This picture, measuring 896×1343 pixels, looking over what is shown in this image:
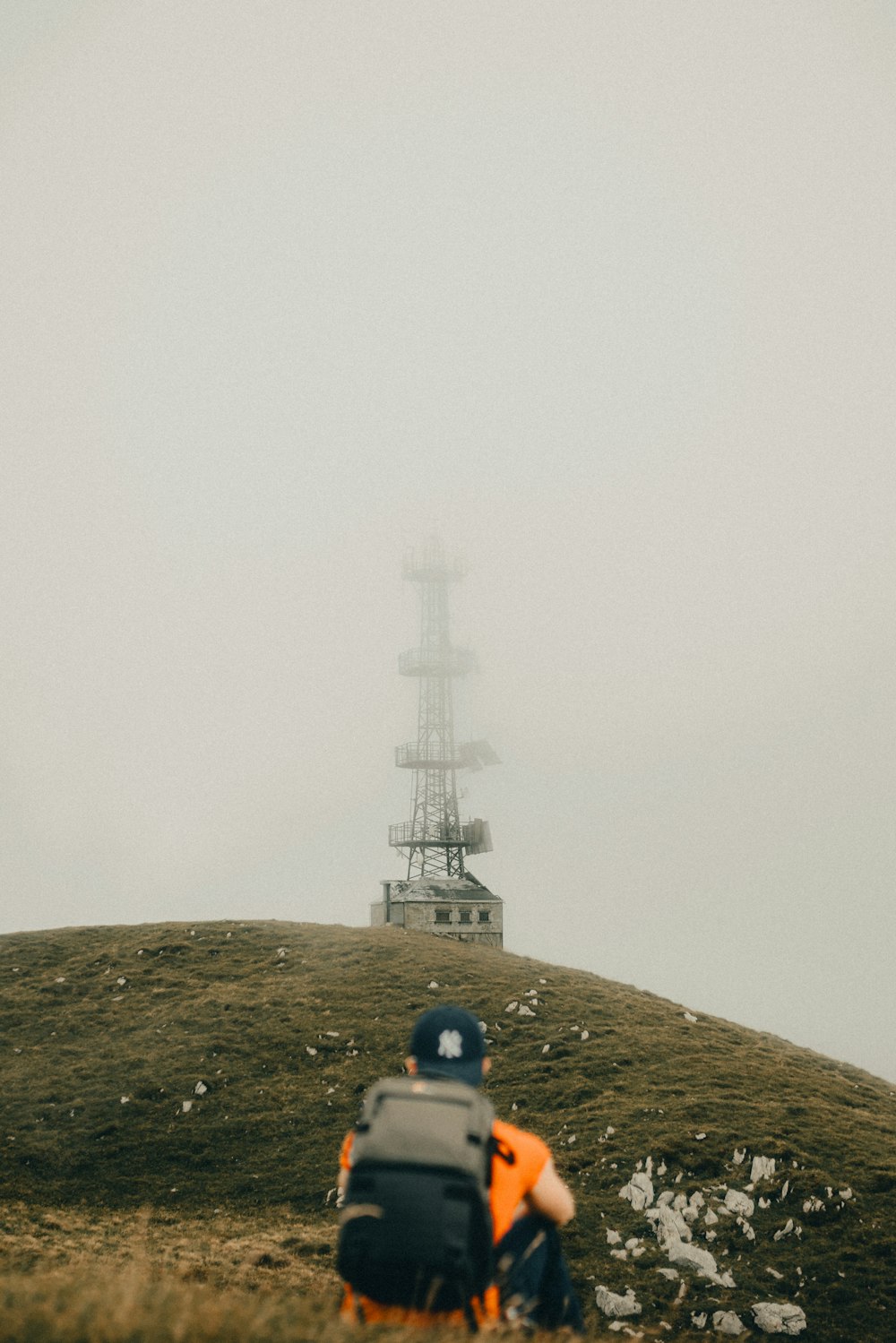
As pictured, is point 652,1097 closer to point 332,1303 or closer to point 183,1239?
point 183,1239

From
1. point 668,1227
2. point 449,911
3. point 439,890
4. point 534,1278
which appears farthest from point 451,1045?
point 439,890

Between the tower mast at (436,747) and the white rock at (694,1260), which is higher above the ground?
the tower mast at (436,747)

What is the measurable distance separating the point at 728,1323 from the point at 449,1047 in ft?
40.7

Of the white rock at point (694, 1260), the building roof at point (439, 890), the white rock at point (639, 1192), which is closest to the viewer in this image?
the white rock at point (694, 1260)

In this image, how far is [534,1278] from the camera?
472 centimetres

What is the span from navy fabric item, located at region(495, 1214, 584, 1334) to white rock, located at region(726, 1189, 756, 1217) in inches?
529

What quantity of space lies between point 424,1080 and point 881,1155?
18.4 metres

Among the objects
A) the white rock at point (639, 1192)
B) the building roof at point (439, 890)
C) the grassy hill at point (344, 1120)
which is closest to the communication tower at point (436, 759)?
the building roof at point (439, 890)

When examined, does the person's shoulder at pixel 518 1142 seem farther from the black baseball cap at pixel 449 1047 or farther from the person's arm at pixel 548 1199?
the black baseball cap at pixel 449 1047

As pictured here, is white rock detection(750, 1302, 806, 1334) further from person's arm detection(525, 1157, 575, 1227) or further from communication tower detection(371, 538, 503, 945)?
communication tower detection(371, 538, 503, 945)

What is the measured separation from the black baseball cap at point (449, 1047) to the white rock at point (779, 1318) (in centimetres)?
1246

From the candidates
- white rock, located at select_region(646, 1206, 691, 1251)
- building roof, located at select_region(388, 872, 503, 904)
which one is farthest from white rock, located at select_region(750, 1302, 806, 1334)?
building roof, located at select_region(388, 872, 503, 904)

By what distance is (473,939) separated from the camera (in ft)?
162

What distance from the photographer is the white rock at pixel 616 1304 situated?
13.7 metres
